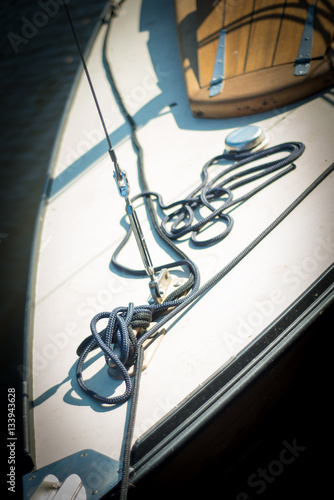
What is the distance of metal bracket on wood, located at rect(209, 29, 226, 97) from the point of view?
2043 mm

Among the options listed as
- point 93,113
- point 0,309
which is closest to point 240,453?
point 0,309

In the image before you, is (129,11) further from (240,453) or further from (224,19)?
(240,453)

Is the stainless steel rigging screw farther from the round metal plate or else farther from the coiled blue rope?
the round metal plate

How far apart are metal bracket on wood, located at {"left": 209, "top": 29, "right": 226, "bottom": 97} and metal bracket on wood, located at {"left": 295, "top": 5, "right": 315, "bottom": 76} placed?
0.41 meters

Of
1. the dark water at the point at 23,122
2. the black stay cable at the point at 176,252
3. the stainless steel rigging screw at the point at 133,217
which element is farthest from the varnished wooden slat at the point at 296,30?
the dark water at the point at 23,122

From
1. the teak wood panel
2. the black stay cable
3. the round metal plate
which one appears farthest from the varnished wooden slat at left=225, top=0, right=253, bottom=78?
the black stay cable

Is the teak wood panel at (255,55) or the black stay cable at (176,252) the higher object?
the teak wood panel at (255,55)

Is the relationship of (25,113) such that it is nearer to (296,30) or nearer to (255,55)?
(255,55)

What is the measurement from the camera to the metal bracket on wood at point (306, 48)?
1.89 m

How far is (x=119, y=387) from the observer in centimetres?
106

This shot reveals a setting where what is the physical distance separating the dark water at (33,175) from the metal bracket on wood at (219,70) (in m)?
1.54

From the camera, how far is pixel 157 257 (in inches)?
56.9

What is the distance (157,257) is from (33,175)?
278 centimetres

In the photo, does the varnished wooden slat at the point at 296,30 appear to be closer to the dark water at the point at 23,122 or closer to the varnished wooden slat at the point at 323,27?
the varnished wooden slat at the point at 323,27
